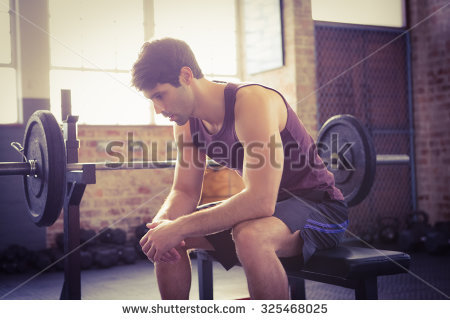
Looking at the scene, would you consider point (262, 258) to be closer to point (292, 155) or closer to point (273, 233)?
point (273, 233)

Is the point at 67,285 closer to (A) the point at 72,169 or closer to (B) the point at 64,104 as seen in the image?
(A) the point at 72,169

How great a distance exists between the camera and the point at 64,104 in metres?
2.16

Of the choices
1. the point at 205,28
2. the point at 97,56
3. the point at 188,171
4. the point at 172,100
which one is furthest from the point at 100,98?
the point at 172,100

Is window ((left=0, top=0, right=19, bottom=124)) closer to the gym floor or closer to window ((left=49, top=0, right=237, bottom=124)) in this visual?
window ((left=49, top=0, right=237, bottom=124))

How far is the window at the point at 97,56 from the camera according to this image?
3654 mm

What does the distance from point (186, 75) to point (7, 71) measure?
104 inches

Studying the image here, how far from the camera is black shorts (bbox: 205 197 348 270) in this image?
1.26m

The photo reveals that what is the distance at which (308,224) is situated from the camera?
4.17ft

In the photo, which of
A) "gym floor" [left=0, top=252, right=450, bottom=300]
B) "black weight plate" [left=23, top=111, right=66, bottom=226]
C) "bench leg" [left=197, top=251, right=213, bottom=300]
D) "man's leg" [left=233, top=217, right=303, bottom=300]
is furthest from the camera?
"gym floor" [left=0, top=252, right=450, bottom=300]

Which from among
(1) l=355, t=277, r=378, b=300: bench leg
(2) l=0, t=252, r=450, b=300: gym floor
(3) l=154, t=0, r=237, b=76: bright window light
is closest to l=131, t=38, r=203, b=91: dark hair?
(1) l=355, t=277, r=378, b=300: bench leg

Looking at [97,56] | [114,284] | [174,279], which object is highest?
[97,56]

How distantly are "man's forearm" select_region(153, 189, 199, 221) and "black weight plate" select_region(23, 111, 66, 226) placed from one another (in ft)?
1.41
